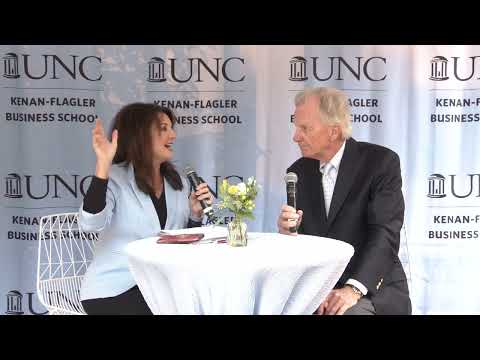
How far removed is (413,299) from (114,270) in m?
2.10

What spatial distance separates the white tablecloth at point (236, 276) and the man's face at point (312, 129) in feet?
3.34

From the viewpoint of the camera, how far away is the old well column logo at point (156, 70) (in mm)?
4390

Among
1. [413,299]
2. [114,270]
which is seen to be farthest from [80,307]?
[413,299]

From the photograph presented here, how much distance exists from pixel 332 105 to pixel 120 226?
154 cm

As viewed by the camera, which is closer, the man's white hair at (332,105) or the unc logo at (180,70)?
the man's white hair at (332,105)

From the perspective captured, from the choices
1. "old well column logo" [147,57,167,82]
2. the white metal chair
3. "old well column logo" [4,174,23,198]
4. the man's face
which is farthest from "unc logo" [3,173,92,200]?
the man's face

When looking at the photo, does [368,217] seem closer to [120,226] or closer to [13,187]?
[120,226]

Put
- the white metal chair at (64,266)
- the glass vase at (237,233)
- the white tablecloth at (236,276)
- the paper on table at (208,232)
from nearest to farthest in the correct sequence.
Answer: the white tablecloth at (236,276) < the glass vase at (237,233) < the paper on table at (208,232) < the white metal chair at (64,266)

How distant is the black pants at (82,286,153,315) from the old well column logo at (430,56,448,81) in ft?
8.06

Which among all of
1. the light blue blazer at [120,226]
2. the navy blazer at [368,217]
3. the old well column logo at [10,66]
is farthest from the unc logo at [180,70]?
the navy blazer at [368,217]

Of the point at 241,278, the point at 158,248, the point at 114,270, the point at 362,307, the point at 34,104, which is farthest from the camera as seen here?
the point at 34,104

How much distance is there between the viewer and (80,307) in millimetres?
3883

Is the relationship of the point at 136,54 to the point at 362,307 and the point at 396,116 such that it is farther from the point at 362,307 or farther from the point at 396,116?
the point at 362,307

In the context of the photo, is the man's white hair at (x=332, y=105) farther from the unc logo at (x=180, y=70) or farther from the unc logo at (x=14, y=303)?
the unc logo at (x=14, y=303)
